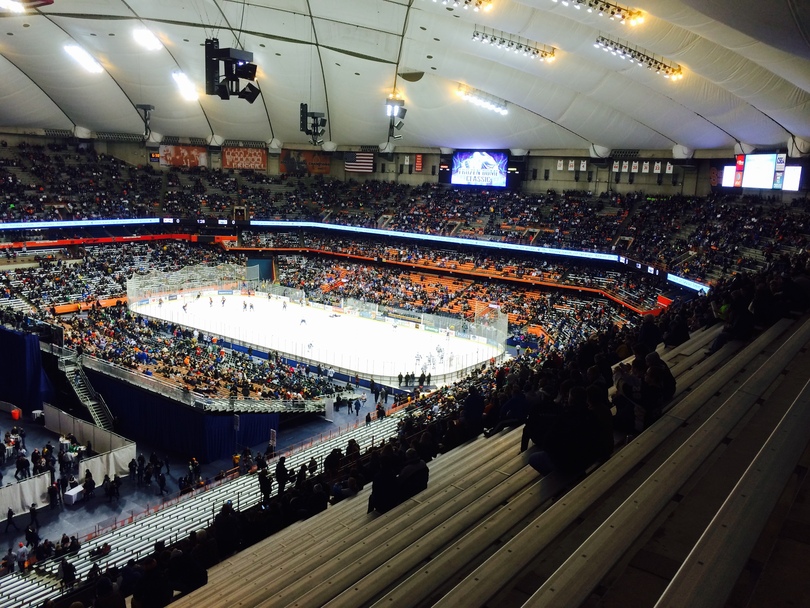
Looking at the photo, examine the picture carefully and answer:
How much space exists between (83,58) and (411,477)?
39552 millimetres

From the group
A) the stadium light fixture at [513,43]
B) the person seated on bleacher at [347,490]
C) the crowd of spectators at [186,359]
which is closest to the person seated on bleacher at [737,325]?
the person seated on bleacher at [347,490]

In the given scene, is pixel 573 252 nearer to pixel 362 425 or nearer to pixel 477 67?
pixel 477 67

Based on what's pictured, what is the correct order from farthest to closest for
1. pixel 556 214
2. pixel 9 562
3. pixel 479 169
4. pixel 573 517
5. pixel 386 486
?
pixel 479 169
pixel 556 214
pixel 9 562
pixel 386 486
pixel 573 517

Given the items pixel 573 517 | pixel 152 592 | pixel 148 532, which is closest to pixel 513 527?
pixel 573 517

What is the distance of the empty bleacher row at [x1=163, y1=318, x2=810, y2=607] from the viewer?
335cm

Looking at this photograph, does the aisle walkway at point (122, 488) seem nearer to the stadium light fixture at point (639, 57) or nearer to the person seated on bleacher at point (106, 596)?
the person seated on bleacher at point (106, 596)

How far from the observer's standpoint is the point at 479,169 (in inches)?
1834

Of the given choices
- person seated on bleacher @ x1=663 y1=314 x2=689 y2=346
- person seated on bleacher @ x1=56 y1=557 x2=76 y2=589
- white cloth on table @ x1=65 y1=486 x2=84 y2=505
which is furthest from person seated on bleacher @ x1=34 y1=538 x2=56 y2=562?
person seated on bleacher @ x1=663 y1=314 x2=689 y2=346

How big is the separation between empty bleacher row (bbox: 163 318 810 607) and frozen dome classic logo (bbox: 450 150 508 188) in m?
39.2

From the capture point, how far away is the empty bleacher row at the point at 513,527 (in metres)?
3.35

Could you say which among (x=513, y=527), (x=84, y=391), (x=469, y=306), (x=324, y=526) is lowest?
(x=84, y=391)

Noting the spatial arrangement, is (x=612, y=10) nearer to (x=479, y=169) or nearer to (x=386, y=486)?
(x=386, y=486)

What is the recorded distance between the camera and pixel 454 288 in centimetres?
4125

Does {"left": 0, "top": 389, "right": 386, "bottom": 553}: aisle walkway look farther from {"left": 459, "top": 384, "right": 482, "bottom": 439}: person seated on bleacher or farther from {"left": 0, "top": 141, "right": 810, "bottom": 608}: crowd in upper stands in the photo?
{"left": 459, "top": 384, "right": 482, "bottom": 439}: person seated on bleacher
